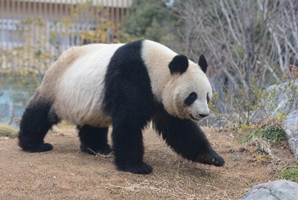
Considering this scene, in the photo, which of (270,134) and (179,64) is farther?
(270,134)

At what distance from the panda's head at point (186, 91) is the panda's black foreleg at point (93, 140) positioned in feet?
5.04

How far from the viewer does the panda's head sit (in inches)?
190

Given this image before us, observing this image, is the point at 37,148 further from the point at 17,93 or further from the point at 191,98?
the point at 17,93

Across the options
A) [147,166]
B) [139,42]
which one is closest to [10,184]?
[147,166]

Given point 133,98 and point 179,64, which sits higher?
point 179,64

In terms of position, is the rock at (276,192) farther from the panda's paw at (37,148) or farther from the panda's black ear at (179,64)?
the panda's paw at (37,148)

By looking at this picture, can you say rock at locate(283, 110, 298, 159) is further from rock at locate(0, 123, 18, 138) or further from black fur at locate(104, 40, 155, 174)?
rock at locate(0, 123, 18, 138)

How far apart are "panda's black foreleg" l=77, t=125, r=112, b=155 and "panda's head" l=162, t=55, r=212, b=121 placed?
1.54m

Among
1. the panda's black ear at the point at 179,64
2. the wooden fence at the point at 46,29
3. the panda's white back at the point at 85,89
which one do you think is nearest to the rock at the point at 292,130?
the panda's black ear at the point at 179,64

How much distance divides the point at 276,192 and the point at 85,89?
2880 mm

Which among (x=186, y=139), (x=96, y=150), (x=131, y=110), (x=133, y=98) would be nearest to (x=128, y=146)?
(x=131, y=110)

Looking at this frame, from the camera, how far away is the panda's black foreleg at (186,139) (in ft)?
17.1

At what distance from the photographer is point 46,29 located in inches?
643

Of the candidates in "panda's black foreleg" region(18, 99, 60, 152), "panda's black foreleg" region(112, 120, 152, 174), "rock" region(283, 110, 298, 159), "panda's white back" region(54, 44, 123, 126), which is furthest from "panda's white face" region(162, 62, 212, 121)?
"panda's black foreleg" region(18, 99, 60, 152)
